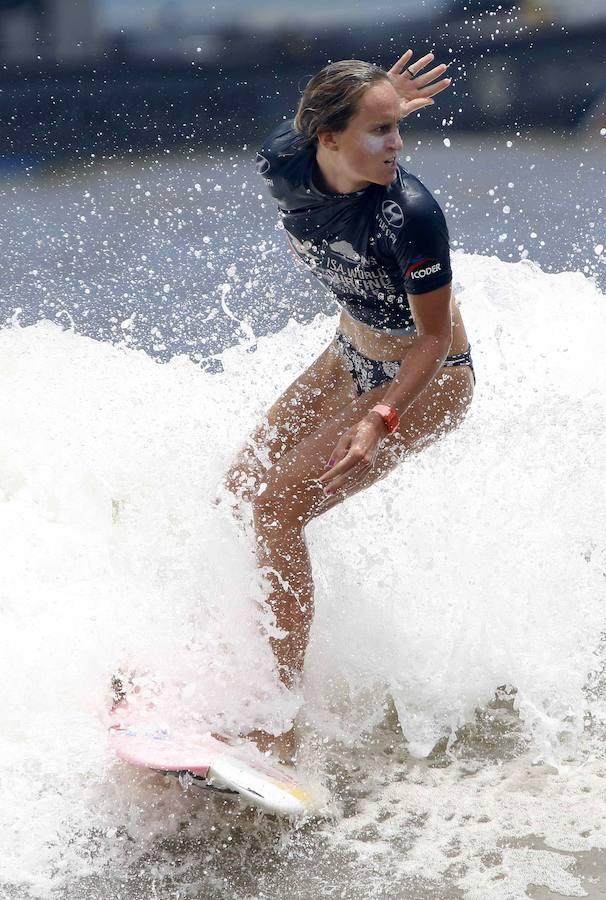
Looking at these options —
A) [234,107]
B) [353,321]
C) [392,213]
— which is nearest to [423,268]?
[392,213]

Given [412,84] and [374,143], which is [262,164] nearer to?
[374,143]

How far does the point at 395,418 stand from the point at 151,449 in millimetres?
1623

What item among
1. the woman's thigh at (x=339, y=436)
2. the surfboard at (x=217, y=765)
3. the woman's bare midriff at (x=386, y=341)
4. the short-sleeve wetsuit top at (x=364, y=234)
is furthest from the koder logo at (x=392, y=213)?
the surfboard at (x=217, y=765)

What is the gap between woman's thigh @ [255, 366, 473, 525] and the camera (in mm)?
2639

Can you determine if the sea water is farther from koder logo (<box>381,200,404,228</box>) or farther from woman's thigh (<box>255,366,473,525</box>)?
koder logo (<box>381,200,404,228</box>)

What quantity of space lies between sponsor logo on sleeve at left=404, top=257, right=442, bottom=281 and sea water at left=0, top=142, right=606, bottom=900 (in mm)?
892

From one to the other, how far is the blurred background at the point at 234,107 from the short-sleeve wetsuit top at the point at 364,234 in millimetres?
6454

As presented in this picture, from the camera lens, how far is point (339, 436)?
8.94 ft

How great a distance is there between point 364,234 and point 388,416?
18.7 inches

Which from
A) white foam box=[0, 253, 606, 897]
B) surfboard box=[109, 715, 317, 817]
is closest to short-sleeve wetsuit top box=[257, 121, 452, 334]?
white foam box=[0, 253, 606, 897]

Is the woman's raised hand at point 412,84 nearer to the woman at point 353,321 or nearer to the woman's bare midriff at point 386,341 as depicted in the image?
the woman at point 353,321

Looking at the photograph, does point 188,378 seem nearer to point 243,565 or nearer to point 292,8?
point 243,565

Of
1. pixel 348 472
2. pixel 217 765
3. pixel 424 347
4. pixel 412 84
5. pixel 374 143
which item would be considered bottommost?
pixel 217 765

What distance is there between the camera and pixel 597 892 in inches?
83.0
